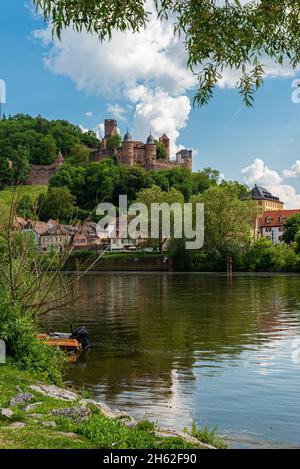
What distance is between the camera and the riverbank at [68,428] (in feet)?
28.0

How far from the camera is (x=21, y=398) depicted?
1191 centimetres

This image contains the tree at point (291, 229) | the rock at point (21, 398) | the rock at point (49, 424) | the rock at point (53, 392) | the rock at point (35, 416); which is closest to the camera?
the rock at point (49, 424)

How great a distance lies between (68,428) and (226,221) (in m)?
80.9

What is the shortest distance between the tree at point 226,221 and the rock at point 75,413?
77542 mm

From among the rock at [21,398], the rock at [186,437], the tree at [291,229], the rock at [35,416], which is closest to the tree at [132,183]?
the tree at [291,229]

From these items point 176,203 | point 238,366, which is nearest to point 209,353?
point 238,366

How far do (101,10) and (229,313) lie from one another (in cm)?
2815

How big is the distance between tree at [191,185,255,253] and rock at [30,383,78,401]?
74.9m

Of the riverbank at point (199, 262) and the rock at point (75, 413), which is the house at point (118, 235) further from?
the rock at point (75, 413)

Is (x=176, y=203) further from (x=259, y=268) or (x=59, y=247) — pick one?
(x=59, y=247)

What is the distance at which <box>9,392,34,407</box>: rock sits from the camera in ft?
37.5

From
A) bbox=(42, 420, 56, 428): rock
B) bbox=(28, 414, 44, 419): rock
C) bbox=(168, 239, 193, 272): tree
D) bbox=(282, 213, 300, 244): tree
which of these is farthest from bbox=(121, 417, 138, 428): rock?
bbox=(282, 213, 300, 244): tree

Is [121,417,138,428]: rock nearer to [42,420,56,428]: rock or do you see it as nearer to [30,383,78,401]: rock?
[42,420,56,428]: rock

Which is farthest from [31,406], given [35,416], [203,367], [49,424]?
[203,367]
